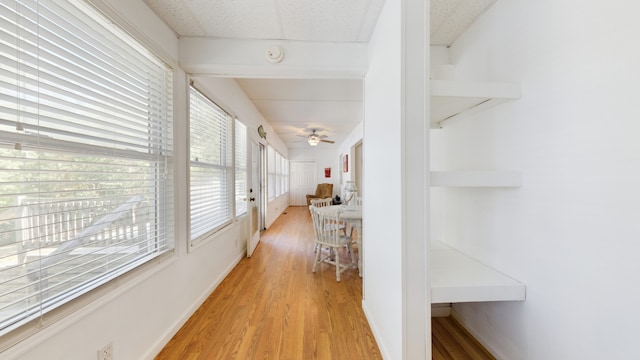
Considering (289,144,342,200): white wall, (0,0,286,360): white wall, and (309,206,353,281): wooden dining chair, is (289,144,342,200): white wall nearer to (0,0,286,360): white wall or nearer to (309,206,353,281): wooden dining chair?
(309,206,353,281): wooden dining chair

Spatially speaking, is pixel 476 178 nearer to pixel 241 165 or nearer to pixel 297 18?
pixel 297 18

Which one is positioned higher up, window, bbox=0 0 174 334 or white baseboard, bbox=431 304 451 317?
window, bbox=0 0 174 334

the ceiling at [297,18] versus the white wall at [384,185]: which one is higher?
Answer: the ceiling at [297,18]

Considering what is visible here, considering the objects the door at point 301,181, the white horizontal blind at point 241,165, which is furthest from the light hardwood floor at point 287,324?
the door at point 301,181

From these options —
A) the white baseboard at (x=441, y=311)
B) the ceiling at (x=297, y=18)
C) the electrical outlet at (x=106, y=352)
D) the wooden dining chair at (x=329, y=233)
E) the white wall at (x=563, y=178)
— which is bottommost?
the white baseboard at (x=441, y=311)

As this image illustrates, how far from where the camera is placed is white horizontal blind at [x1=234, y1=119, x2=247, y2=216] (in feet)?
11.0

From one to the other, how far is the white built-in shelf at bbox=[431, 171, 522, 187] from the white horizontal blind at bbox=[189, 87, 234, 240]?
2048mm

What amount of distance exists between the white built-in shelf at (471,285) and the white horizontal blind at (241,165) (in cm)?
272

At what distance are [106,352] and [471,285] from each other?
2.02 metres

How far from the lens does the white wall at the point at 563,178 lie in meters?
0.89

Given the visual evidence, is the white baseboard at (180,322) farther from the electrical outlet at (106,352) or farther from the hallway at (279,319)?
the electrical outlet at (106,352)

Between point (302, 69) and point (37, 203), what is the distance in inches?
70.1

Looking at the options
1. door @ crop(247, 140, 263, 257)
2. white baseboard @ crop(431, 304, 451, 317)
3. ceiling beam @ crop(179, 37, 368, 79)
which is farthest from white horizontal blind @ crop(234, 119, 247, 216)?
white baseboard @ crop(431, 304, 451, 317)

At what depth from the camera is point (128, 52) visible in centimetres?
142
